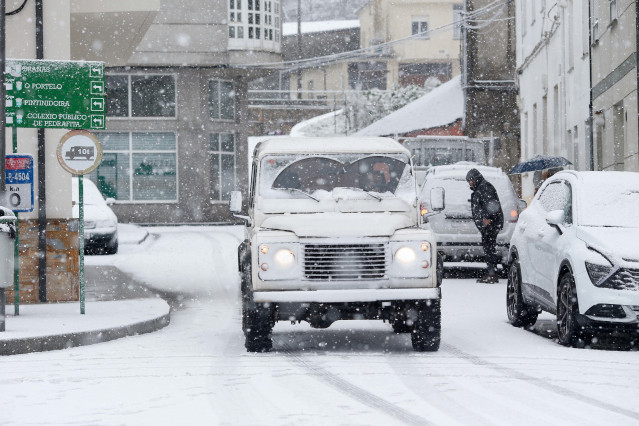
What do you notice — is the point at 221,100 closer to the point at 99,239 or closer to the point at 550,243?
the point at 99,239

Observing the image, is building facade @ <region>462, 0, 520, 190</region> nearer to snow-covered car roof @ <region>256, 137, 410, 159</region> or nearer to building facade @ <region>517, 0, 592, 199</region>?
building facade @ <region>517, 0, 592, 199</region>

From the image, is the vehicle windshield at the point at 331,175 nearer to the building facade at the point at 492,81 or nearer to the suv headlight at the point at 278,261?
the suv headlight at the point at 278,261

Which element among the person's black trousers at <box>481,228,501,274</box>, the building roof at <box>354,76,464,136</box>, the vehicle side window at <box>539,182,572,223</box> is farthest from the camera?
the building roof at <box>354,76,464,136</box>

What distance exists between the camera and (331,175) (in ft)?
43.1

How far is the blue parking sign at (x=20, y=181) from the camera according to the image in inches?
600

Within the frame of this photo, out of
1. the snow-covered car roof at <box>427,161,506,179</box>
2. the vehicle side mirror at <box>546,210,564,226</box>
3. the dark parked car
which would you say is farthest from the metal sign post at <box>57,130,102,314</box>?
the dark parked car

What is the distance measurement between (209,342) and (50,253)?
4728 mm

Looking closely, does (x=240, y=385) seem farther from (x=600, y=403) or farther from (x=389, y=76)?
(x=389, y=76)

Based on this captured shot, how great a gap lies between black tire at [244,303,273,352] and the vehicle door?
2961 millimetres

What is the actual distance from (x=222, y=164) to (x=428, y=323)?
37.7 meters

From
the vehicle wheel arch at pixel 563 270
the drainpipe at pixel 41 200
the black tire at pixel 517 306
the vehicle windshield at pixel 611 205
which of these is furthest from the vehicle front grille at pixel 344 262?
the drainpipe at pixel 41 200

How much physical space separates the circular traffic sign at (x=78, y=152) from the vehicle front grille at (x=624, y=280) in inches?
253

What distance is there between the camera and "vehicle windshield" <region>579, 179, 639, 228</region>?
1281 cm

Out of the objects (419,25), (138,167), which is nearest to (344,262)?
(138,167)
